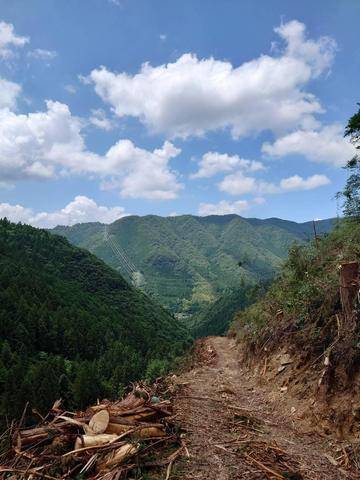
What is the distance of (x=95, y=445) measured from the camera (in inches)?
240

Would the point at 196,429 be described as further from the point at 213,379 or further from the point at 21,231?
the point at 21,231

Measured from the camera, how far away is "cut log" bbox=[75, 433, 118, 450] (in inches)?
242

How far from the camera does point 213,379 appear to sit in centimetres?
1410

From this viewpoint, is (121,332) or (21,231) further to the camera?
(21,231)

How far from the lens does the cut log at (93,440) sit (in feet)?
20.2

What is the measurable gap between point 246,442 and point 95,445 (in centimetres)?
296

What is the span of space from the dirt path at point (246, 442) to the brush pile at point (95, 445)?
21.2 inches

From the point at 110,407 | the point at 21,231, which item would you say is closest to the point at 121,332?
the point at 21,231

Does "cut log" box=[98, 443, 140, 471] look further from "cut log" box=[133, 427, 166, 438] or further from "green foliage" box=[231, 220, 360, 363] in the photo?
"green foliage" box=[231, 220, 360, 363]

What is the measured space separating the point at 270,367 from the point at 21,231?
532 feet

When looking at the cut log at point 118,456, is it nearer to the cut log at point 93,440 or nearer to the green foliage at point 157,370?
the cut log at point 93,440

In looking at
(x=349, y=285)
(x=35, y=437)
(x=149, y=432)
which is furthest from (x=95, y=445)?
(x=349, y=285)

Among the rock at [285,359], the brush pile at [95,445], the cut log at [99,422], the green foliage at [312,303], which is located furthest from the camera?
the rock at [285,359]

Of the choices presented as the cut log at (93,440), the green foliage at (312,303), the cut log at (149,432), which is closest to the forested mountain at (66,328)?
the green foliage at (312,303)
